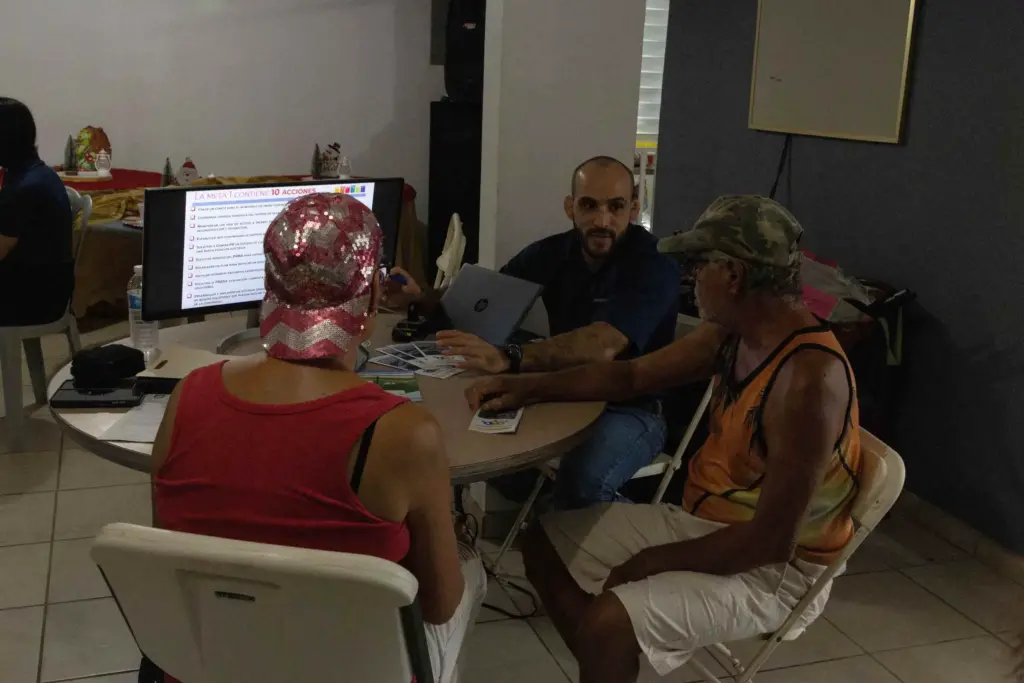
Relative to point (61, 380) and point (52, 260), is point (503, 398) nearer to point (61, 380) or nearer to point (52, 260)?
point (61, 380)

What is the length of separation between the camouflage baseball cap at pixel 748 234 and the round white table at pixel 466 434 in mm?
436

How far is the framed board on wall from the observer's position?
335 centimetres

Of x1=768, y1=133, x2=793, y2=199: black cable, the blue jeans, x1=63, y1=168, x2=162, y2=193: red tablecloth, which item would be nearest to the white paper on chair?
the blue jeans

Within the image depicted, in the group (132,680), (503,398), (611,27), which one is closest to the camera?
(503,398)

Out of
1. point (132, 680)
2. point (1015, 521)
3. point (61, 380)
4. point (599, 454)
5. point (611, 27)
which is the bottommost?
point (132, 680)

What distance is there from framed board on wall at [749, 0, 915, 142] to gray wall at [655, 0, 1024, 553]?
0.07 m

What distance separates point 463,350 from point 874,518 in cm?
96

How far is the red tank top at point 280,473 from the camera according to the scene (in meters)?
1.21

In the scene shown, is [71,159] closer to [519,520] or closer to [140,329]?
[140,329]

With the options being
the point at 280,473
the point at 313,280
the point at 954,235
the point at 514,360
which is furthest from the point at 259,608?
the point at 954,235

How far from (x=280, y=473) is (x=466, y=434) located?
0.62 meters

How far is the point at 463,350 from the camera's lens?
2.12 metres

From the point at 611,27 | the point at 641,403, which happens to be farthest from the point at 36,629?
the point at 611,27

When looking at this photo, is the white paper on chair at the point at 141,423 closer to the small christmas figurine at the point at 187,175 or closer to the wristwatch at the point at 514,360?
the wristwatch at the point at 514,360
